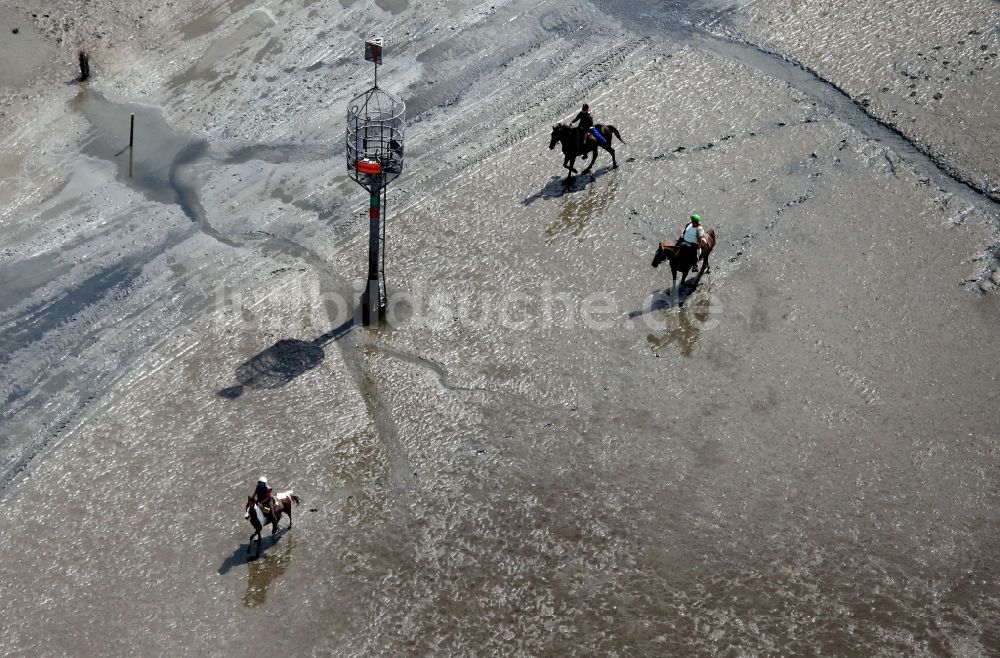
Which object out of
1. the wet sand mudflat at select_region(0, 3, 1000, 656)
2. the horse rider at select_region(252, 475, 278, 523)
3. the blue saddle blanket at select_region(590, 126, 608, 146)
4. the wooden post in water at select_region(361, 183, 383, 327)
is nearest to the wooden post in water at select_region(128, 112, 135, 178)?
the wet sand mudflat at select_region(0, 3, 1000, 656)

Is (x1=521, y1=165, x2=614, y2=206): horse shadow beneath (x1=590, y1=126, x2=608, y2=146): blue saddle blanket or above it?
beneath

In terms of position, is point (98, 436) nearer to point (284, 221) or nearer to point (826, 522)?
point (284, 221)

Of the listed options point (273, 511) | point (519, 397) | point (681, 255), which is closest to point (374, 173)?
point (519, 397)

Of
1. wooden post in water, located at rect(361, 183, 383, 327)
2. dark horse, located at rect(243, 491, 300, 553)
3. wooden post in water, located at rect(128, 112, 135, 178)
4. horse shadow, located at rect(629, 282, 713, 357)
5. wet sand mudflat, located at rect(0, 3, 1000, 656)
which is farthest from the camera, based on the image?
wooden post in water, located at rect(128, 112, 135, 178)

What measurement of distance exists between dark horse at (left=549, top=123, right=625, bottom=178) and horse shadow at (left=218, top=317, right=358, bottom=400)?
5022 mm

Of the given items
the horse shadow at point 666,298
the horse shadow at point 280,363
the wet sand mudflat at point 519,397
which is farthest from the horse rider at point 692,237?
the horse shadow at point 280,363

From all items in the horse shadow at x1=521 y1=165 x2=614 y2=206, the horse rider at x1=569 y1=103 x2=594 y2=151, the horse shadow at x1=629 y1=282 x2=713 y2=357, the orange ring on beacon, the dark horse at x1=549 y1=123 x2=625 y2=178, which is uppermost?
the orange ring on beacon

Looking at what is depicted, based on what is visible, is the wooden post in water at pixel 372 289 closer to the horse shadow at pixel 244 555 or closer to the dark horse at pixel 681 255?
the horse shadow at pixel 244 555

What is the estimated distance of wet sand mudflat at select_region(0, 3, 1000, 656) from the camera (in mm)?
11273

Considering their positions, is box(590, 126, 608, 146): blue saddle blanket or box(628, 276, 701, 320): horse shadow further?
box(590, 126, 608, 146): blue saddle blanket

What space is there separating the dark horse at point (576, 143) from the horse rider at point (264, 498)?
27.1ft

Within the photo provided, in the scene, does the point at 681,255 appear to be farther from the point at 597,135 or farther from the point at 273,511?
the point at 273,511

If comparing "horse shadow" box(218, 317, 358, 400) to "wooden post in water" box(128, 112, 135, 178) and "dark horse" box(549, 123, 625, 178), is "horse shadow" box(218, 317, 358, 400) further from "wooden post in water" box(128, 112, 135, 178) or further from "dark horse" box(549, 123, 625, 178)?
"dark horse" box(549, 123, 625, 178)

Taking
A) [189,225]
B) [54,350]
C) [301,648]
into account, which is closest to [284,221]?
[189,225]
